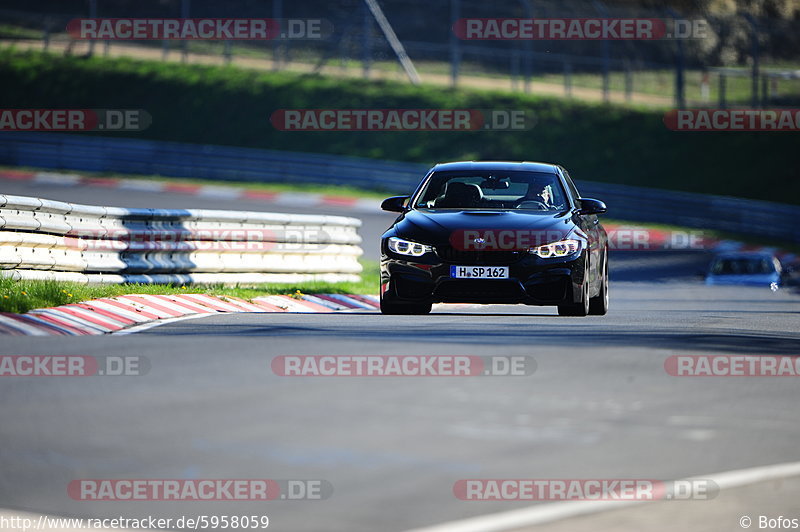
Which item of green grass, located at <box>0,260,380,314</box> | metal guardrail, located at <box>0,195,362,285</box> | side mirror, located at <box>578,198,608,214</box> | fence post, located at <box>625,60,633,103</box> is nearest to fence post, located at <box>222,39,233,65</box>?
fence post, located at <box>625,60,633,103</box>

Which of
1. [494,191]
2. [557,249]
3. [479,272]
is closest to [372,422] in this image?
[479,272]

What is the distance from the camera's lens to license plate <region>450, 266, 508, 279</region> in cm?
1253

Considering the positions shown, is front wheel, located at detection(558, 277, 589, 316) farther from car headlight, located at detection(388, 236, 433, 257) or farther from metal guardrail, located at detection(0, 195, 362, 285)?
metal guardrail, located at detection(0, 195, 362, 285)

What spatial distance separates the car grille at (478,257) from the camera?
1257cm

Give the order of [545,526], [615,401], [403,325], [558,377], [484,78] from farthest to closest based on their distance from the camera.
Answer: [484,78] → [403,325] → [558,377] → [615,401] → [545,526]

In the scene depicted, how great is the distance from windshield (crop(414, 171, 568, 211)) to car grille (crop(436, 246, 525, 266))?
0.94 meters

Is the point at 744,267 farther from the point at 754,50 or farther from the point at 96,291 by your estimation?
the point at 96,291

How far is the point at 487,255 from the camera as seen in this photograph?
12.6 metres

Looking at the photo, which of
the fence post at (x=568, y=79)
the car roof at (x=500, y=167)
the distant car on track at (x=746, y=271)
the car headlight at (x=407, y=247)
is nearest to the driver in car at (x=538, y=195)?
the car roof at (x=500, y=167)

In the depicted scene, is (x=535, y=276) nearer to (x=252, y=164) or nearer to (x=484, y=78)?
(x=252, y=164)

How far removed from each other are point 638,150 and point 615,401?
38835 mm

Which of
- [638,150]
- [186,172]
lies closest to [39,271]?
[186,172]

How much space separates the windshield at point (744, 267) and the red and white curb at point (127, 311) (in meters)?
13.5

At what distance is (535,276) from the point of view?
12.6 m
